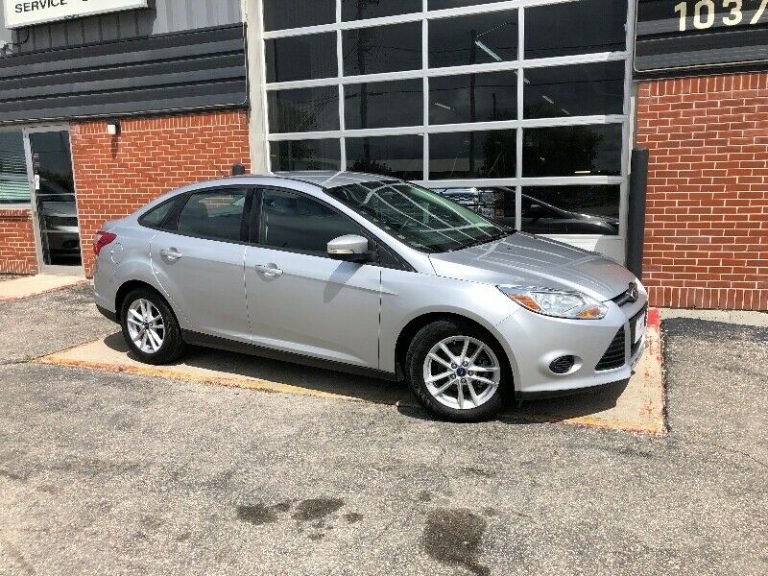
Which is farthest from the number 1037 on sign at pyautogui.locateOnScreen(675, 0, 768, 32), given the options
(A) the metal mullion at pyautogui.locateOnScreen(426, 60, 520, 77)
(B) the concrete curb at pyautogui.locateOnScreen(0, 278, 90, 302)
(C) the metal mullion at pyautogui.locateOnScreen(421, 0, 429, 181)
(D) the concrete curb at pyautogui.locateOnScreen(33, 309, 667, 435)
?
(B) the concrete curb at pyautogui.locateOnScreen(0, 278, 90, 302)

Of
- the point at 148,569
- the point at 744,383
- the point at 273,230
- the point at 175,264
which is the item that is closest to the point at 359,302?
the point at 273,230

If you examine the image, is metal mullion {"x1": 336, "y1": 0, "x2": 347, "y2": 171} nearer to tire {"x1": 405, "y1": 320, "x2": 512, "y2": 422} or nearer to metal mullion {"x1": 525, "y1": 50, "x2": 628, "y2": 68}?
metal mullion {"x1": 525, "y1": 50, "x2": 628, "y2": 68}

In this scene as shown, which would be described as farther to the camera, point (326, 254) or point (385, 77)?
point (385, 77)

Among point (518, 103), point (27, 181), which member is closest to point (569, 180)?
point (518, 103)

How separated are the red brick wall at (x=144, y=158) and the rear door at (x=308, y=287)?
13.7ft

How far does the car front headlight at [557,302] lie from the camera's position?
3.83 meters

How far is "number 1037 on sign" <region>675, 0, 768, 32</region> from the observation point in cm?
589

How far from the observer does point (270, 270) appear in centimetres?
464

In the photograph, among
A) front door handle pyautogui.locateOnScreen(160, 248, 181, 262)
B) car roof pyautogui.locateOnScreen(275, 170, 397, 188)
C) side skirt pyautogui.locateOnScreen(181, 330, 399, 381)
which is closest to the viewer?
side skirt pyautogui.locateOnScreen(181, 330, 399, 381)

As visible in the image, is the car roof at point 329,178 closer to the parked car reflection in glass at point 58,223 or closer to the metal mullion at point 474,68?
the metal mullion at point 474,68

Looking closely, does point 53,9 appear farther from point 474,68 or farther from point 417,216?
point 417,216

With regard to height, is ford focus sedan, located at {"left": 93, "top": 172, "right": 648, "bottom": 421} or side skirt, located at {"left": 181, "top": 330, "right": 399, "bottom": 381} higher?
ford focus sedan, located at {"left": 93, "top": 172, "right": 648, "bottom": 421}

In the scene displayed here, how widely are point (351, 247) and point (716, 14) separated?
438cm

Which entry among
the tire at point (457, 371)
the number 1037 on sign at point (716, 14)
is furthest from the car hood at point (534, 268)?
the number 1037 on sign at point (716, 14)
